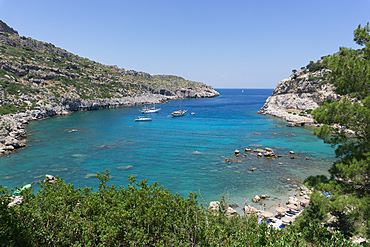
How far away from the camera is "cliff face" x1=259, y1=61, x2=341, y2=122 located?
81438mm

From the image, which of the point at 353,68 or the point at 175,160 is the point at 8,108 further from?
the point at 353,68

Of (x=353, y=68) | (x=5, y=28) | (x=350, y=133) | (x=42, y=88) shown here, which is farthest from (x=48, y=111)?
(x=353, y=68)

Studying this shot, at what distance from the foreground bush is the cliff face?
251 feet

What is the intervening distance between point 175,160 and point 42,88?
84.6 m

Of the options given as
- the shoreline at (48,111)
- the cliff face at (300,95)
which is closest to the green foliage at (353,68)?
the shoreline at (48,111)

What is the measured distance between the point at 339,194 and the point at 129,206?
1248 cm

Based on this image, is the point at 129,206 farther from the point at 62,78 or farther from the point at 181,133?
the point at 62,78

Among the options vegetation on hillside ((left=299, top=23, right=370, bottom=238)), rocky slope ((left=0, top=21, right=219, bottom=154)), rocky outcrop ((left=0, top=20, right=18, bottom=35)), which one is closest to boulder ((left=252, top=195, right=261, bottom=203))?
vegetation on hillside ((left=299, top=23, right=370, bottom=238))

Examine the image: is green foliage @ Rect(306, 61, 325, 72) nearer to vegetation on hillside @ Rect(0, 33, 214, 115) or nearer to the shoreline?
the shoreline

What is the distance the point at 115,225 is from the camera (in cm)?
1025

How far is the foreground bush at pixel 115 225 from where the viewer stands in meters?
9.55

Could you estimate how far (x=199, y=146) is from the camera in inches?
2003

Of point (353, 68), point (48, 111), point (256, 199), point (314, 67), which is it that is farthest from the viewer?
point (314, 67)

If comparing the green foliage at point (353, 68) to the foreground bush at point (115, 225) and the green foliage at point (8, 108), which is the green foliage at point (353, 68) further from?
the green foliage at point (8, 108)
